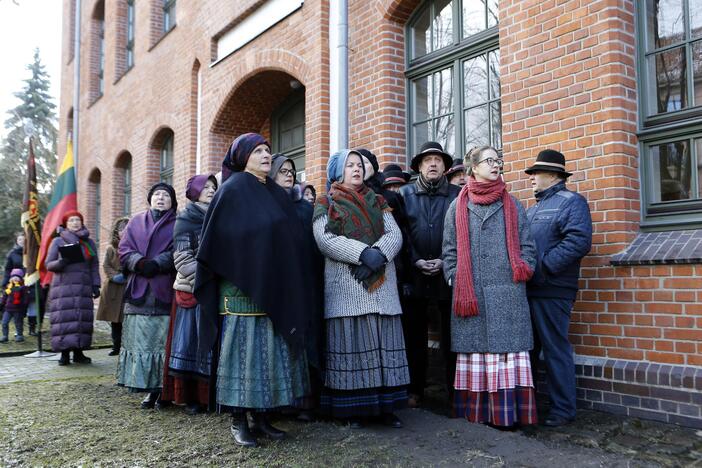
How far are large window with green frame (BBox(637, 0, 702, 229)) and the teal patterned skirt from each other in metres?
2.76

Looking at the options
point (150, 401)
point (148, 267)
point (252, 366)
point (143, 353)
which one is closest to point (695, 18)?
point (252, 366)

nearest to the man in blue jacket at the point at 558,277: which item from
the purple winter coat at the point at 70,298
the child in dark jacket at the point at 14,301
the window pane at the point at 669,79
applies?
the window pane at the point at 669,79

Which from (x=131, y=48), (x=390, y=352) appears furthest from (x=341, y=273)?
(x=131, y=48)

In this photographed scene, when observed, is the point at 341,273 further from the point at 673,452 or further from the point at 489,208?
the point at 673,452

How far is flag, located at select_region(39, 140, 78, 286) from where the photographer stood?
25.1 ft

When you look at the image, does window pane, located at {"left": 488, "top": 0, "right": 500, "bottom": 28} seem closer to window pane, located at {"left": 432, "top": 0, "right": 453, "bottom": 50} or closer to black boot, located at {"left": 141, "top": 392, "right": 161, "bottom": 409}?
window pane, located at {"left": 432, "top": 0, "right": 453, "bottom": 50}

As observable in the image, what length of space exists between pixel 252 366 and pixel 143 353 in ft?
5.89

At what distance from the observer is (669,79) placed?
4.41 metres

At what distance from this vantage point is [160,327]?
5.11 m

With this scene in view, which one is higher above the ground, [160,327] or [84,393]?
[160,327]

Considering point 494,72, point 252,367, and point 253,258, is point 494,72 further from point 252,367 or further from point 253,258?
point 252,367

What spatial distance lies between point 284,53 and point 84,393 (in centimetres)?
472

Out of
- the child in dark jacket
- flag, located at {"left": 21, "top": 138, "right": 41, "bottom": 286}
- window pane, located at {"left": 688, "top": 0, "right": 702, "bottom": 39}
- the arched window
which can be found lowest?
the child in dark jacket

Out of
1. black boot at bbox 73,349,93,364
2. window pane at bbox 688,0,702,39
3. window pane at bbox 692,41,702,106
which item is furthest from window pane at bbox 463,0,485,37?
black boot at bbox 73,349,93,364
